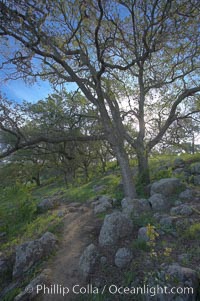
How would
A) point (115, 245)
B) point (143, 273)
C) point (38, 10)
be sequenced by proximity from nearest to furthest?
point (143, 273) < point (115, 245) < point (38, 10)

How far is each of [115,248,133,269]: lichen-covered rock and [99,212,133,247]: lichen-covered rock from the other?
519mm

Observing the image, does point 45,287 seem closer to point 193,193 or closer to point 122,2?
point 193,193

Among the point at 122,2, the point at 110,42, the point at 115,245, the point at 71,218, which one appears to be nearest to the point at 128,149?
the point at 71,218

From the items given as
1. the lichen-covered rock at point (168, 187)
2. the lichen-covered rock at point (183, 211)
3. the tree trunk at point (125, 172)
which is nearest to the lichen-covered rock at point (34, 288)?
the lichen-covered rock at point (183, 211)

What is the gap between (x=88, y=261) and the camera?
349cm

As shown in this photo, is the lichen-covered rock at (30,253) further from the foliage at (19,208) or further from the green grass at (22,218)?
the foliage at (19,208)

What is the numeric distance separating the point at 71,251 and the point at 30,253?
0.95 metres

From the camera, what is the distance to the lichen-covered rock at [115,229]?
13.2 feet

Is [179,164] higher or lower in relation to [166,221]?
higher

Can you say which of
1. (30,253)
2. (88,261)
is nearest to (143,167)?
(88,261)

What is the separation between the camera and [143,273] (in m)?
2.89

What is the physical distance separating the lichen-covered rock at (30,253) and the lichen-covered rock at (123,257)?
183 cm

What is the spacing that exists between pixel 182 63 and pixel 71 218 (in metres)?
9.05

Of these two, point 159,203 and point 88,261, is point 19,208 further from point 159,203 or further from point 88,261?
point 159,203
